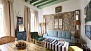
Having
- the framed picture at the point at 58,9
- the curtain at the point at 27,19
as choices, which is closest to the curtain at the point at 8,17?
the curtain at the point at 27,19

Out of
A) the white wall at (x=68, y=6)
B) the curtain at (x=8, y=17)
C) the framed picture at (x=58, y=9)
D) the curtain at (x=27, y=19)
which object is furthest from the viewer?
the framed picture at (x=58, y=9)

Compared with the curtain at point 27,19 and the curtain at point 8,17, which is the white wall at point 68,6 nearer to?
the curtain at point 27,19

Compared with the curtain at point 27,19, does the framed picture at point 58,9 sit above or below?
above

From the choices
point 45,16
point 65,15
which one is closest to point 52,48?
point 65,15

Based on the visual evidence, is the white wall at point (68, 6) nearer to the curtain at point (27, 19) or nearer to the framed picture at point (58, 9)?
the framed picture at point (58, 9)

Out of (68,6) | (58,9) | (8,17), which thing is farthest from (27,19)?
(68,6)

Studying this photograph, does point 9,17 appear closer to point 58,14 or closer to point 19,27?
point 19,27

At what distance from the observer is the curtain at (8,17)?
455 cm

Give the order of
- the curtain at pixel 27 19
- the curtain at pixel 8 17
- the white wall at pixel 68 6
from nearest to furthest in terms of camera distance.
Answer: the curtain at pixel 8 17 < the white wall at pixel 68 6 < the curtain at pixel 27 19

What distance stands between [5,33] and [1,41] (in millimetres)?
1966

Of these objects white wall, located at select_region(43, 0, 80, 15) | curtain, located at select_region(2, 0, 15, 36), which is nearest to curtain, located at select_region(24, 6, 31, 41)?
curtain, located at select_region(2, 0, 15, 36)

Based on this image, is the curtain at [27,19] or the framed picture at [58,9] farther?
the framed picture at [58,9]

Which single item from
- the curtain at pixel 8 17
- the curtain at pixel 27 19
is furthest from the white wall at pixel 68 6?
the curtain at pixel 8 17

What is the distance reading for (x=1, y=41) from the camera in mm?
2750
